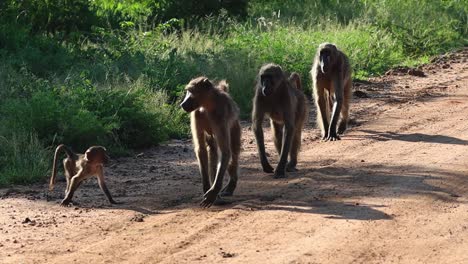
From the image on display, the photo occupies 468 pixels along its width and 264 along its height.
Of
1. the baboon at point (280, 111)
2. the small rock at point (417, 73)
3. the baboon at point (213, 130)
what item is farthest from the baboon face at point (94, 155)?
the small rock at point (417, 73)

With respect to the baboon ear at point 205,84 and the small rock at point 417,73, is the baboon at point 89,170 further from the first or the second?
the small rock at point 417,73

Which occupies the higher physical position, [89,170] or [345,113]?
[89,170]

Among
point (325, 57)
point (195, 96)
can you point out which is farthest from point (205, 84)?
point (325, 57)

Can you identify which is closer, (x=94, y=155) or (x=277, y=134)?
(x=94, y=155)

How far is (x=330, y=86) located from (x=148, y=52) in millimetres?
3384

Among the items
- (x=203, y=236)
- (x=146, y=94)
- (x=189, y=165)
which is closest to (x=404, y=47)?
(x=146, y=94)

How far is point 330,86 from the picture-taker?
38.7ft

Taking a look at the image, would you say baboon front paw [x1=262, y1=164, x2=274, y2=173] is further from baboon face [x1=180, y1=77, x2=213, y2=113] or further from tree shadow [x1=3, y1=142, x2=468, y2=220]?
baboon face [x1=180, y1=77, x2=213, y2=113]

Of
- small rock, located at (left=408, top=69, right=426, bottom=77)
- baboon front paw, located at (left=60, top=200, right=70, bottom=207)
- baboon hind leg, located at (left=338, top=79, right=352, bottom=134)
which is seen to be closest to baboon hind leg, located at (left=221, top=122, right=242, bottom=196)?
baboon front paw, located at (left=60, top=200, right=70, bottom=207)

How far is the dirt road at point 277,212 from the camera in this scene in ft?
21.2

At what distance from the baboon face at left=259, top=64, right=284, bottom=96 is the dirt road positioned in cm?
82

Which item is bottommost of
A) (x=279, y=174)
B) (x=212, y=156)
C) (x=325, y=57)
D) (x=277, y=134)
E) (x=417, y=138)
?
(x=417, y=138)

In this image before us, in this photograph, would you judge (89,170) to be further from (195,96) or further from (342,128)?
(342,128)

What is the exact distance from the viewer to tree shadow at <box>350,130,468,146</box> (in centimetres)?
1066
